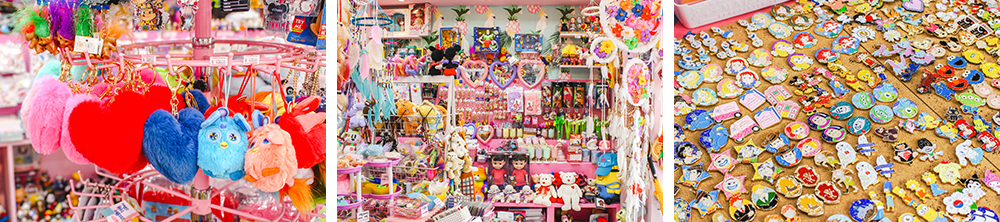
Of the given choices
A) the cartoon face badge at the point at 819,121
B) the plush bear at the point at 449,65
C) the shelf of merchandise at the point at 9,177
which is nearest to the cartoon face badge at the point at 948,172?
the cartoon face badge at the point at 819,121

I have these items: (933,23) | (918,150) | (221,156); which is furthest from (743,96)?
(221,156)

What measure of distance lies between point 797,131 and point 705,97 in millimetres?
474

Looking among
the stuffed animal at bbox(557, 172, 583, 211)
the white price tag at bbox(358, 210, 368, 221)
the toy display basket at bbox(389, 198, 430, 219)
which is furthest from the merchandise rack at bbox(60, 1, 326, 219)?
the stuffed animal at bbox(557, 172, 583, 211)

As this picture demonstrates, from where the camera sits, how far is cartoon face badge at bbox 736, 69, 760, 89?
2605 millimetres

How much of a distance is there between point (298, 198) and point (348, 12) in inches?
23.1

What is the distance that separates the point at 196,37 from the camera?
111cm

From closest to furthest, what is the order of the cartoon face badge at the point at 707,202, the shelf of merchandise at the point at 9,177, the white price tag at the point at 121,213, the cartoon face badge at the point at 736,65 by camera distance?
the white price tag at the point at 121,213 → the shelf of merchandise at the point at 9,177 → the cartoon face badge at the point at 707,202 → the cartoon face badge at the point at 736,65

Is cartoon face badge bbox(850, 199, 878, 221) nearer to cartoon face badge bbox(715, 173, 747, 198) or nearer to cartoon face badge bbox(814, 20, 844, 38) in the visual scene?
cartoon face badge bbox(715, 173, 747, 198)

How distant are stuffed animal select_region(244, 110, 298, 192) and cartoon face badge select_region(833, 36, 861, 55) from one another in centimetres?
282

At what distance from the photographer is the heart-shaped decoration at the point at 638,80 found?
161 cm

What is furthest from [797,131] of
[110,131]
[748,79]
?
[110,131]

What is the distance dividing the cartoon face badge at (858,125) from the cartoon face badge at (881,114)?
0.04 m

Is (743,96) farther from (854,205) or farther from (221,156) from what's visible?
(221,156)

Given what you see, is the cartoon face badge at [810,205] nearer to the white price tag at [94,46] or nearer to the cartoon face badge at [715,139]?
the cartoon face badge at [715,139]
